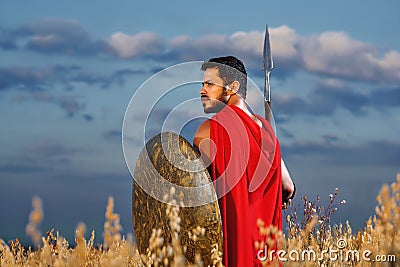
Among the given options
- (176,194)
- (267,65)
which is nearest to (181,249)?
(176,194)

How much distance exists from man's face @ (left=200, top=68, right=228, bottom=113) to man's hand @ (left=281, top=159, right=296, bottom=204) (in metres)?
0.90

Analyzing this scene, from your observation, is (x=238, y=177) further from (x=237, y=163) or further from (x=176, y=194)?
(x=176, y=194)

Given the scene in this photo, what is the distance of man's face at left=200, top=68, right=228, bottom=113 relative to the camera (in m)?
5.38

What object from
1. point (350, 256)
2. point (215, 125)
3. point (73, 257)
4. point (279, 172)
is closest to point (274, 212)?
point (279, 172)

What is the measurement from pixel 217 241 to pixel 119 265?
1479 millimetres

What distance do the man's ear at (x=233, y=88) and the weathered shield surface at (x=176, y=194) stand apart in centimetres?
70

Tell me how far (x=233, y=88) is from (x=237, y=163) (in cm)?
80

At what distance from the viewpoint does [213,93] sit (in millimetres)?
5391

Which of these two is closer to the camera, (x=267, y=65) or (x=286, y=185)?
(x=286, y=185)

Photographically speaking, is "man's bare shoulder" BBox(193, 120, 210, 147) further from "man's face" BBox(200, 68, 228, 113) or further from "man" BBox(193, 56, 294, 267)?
"man's face" BBox(200, 68, 228, 113)

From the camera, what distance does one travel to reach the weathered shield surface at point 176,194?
15.8 ft

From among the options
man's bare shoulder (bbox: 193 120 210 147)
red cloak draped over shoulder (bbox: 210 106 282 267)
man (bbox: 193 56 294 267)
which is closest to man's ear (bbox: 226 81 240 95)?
man (bbox: 193 56 294 267)

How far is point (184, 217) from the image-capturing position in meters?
4.84

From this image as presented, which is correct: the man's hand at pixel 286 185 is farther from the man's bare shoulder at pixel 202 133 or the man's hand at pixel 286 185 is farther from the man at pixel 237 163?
the man's bare shoulder at pixel 202 133
